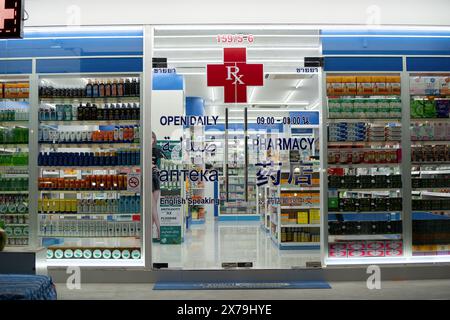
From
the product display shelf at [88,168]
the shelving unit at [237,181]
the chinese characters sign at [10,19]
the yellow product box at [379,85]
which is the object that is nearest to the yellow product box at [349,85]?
the yellow product box at [379,85]

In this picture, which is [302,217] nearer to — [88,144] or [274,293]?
[274,293]

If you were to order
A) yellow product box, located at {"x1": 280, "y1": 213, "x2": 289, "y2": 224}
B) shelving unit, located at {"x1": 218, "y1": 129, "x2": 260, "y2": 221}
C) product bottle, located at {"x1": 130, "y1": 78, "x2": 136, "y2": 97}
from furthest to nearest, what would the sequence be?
1. yellow product box, located at {"x1": 280, "y1": 213, "x2": 289, "y2": 224}
2. product bottle, located at {"x1": 130, "y1": 78, "x2": 136, "y2": 97}
3. shelving unit, located at {"x1": 218, "y1": 129, "x2": 260, "y2": 221}

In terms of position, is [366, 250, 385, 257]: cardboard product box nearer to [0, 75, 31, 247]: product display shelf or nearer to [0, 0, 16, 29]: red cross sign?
[0, 75, 31, 247]: product display shelf

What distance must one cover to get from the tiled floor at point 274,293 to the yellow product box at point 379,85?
2575 mm

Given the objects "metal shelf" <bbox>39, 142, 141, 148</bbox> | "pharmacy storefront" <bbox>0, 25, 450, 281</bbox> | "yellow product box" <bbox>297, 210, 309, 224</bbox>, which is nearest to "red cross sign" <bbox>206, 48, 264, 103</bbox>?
"pharmacy storefront" <bbox>0, 25, 450, 281</bbox>

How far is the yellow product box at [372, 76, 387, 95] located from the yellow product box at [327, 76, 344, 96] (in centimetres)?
46

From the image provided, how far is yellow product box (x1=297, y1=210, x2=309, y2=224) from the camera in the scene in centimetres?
766

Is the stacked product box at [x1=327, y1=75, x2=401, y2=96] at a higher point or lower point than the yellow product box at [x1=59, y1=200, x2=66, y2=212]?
higher

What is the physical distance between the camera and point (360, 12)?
19.5ft

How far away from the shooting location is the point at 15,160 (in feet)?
20.1

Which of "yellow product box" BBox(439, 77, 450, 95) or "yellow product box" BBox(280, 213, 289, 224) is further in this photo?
"yellow product box" BBox(280, 213, 289, 224)

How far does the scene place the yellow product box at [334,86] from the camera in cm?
612

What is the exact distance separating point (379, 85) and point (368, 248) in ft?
7.42

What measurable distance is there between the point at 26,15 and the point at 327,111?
4267mm
